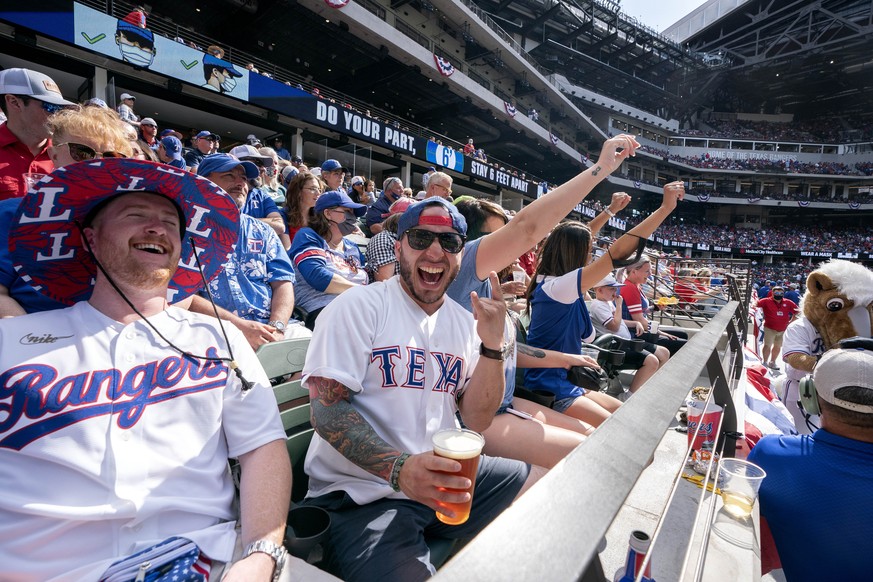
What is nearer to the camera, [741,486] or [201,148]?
[741,486]

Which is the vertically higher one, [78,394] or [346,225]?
[346,225]

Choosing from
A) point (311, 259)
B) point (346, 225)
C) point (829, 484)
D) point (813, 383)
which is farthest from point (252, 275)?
point (813, 383)

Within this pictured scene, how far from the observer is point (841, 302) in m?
3.15

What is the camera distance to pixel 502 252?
1.97 m

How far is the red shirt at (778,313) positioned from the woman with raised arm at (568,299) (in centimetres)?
784

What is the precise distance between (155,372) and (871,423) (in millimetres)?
2660

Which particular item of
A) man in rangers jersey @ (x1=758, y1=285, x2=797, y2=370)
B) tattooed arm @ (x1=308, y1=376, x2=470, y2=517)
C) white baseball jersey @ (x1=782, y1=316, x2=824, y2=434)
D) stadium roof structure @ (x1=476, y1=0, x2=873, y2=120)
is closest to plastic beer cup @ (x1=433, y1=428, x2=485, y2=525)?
tattooed arm @ (x1=308, y1=376, x2=470, y2=517)

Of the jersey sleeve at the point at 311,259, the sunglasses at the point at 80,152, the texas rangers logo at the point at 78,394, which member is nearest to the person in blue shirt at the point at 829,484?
the texas rangers logo at the point at 78,394

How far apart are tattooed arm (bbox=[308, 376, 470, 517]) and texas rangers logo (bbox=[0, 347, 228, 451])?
1.24 feet

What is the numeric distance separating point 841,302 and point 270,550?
4143 millimetres

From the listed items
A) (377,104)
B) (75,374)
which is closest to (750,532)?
(75,374)

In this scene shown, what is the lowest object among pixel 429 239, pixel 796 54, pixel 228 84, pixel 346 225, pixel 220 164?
pixel 429 239

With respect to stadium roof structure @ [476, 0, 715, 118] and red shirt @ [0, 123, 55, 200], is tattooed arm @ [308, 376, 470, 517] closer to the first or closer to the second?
red shirt @ [0, 123, 55, 200]

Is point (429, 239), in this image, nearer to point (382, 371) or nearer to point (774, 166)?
point (382, 371)
